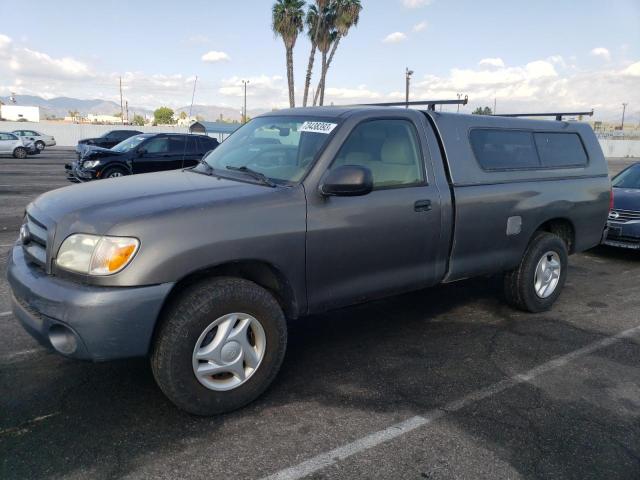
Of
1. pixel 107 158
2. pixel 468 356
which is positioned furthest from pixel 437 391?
pixel 107 158

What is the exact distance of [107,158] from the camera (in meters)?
13.5

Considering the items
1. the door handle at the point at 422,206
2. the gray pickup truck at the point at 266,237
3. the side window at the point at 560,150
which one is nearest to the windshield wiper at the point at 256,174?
the gray pickup truck at the point at 266,237

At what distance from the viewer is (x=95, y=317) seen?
8.95ft

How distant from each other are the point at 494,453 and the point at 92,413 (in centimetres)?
227

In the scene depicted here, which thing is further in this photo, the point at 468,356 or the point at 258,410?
the point at 468,356

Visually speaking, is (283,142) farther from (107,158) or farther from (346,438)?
(107,158)

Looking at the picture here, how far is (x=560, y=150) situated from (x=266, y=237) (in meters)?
3.49

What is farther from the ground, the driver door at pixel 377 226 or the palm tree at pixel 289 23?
the palm tree at pixel 289 23

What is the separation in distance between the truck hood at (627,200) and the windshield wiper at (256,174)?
629cm

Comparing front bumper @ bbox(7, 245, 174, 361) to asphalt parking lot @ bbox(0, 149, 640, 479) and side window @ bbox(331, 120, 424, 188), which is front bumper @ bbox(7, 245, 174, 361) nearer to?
asphalt parking lot @ bbox(0, 149, 640, 479)

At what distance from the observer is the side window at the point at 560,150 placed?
16.8 ft

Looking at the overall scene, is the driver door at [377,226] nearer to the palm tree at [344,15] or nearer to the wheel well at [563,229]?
the wheel well at [563,229]

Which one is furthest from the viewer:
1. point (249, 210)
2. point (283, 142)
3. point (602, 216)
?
point (602, 216)

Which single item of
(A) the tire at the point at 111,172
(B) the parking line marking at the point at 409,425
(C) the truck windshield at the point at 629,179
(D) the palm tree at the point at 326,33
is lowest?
(B) the parking line marking at the point at 409,425
